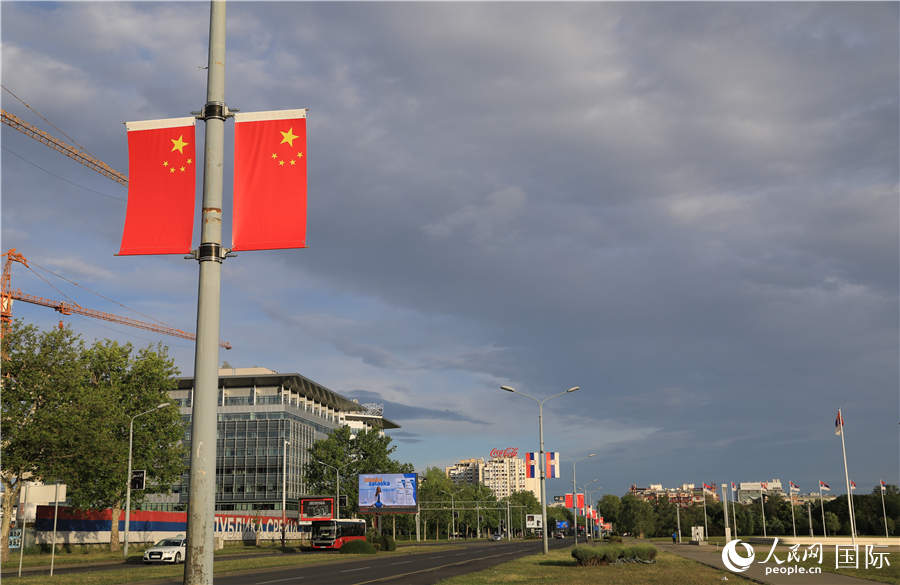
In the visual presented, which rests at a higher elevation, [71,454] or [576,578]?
[71,454]

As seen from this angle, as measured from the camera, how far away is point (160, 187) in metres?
10.6

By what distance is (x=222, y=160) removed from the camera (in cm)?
977

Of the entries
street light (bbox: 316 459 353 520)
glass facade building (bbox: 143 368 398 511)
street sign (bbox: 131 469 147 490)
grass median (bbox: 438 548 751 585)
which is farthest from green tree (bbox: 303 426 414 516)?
grass median (bbox: 438 548 751 585)

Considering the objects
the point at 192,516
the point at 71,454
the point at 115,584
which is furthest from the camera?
the point at 71,454

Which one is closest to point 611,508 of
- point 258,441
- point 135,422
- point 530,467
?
point 258,441

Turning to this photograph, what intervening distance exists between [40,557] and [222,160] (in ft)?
166

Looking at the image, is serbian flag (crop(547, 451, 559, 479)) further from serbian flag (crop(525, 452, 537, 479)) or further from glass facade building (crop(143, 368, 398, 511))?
glass facade building (crop(143, 368, 398, 511))

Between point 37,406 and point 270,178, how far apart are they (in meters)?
41.3

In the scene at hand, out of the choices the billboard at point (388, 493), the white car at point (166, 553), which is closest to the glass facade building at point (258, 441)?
the billboard at point (388, 493)

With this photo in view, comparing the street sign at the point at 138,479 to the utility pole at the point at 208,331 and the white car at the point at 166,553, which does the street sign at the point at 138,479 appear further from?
the utility pole at the point at 208,331

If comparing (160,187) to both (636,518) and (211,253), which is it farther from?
(636,518)

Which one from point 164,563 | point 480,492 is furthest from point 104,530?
point 480,492

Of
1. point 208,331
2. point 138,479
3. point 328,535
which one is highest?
point 208,331

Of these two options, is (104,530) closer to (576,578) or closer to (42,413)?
(42,413)
